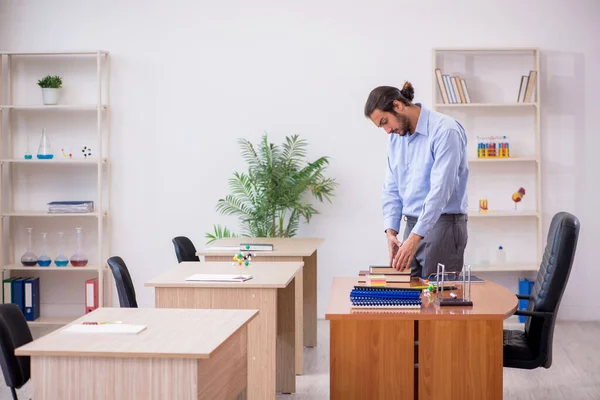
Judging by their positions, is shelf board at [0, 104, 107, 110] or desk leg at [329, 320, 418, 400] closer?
desk leg at [329, 320, 418, 400]

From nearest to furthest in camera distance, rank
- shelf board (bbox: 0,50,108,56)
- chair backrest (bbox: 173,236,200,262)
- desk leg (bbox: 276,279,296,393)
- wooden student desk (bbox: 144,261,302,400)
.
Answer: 1. wooden student desk (bbox: 144,261,302,400)
2. desk leg (bbox: 276,279,296,393)
3. chair backrest (bbox: 173,236,200,262)
4. shelf board (bbox: 0,50,108,56)

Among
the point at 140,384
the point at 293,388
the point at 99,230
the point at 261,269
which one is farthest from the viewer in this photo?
the point at 99,230

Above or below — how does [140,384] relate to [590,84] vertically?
below

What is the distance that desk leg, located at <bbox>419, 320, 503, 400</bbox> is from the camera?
3.11 meters

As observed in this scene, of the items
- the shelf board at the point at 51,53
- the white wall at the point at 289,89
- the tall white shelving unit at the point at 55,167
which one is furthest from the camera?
the tall white shelving unit at the point at 55,167

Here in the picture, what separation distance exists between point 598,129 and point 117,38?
457 cm

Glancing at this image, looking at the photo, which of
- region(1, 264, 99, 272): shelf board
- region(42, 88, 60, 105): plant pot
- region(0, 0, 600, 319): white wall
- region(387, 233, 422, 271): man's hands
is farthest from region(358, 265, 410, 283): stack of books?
region(42, 88, 60, 105): plant pot

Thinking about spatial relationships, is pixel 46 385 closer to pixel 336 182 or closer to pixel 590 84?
pixel 336 182

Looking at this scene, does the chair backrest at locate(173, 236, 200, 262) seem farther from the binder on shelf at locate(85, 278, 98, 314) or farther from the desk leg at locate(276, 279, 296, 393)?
the binder on shelf at locate(85, 278, 98, 314)

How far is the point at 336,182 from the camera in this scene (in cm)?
755

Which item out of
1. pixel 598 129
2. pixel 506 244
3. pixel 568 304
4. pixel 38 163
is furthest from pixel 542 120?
pixel 38 163

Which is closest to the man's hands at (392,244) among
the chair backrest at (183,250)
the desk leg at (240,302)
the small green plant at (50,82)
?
the desk leg at (240,302)

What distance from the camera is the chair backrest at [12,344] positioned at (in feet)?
10.6

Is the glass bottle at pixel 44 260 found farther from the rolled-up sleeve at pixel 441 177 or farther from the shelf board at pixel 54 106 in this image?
the rolled-up sleeve at pixel 441 177
